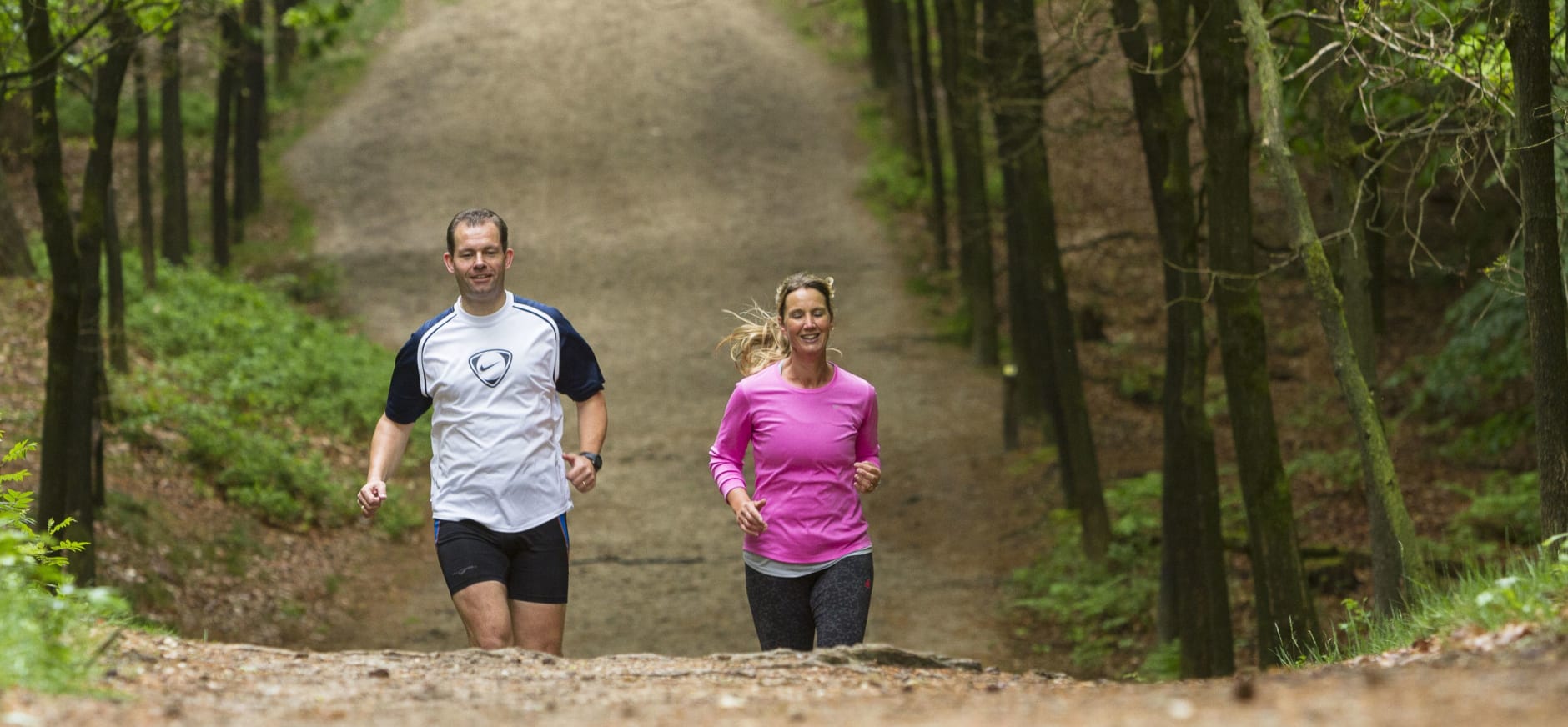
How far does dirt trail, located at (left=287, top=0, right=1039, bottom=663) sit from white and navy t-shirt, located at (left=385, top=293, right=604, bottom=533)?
21.4 ft

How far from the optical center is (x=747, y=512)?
240 inches

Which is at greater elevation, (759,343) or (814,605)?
(759,343)

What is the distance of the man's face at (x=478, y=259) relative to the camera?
6.16 metres

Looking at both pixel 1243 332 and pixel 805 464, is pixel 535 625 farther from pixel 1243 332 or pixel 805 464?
pixel 1243 332

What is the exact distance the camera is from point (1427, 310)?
2300 centimetres

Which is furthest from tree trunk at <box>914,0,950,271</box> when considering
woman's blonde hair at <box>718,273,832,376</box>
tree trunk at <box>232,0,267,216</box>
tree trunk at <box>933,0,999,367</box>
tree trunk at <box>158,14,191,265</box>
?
woman's blonde hair at <box>718,273,832,376</box>

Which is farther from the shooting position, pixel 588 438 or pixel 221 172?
pixel 221 172

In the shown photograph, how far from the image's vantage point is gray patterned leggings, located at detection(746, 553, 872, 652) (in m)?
6.16

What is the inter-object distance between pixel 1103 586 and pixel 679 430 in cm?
755

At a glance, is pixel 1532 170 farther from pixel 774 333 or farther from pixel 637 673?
pixel 637 673

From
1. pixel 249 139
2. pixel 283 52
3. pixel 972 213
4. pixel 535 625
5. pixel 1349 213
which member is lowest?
pixel 535 625

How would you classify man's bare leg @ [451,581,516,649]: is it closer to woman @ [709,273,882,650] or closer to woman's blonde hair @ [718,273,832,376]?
woman @ [709,273,882,650]

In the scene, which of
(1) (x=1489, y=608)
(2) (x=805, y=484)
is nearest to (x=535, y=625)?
(2) (x=805, y=484)

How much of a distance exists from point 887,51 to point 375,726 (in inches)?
1172
